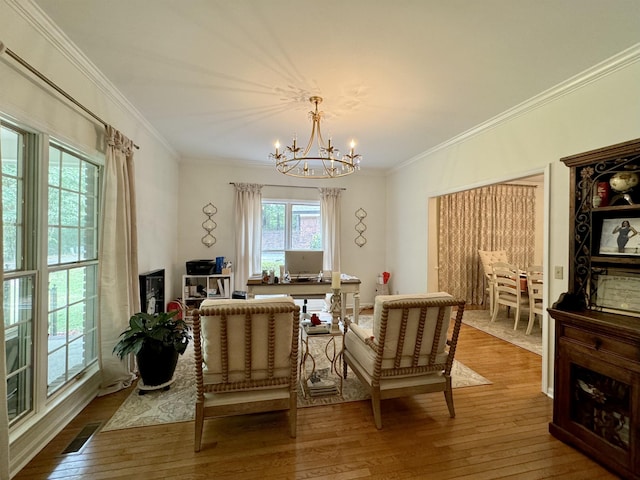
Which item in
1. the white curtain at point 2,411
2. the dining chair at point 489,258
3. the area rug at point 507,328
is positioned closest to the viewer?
the white curtain at point 2,411

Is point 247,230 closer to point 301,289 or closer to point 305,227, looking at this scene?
point 305,227

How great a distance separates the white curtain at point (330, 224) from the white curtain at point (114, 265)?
11.2 ft

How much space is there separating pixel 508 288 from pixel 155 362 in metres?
4.96

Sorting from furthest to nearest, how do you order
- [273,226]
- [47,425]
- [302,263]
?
[273,226] < [302,263] < [47,425]

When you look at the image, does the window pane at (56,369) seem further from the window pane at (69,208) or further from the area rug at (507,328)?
the area rug at (507,328)

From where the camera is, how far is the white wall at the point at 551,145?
2197 millimetres

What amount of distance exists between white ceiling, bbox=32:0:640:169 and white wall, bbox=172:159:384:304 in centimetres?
186

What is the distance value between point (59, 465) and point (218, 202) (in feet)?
13.3

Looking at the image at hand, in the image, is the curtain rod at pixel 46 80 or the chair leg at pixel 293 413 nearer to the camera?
the curtain rod at pixel 46 80

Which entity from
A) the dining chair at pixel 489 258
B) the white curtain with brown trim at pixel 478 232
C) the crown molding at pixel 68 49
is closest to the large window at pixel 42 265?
the crown molding at pixel 68 49

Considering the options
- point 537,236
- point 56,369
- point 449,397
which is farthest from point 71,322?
point 537,236

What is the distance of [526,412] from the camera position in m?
2.38

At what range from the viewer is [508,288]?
15.3 ft

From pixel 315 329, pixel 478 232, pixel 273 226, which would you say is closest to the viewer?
pixel 315 329
